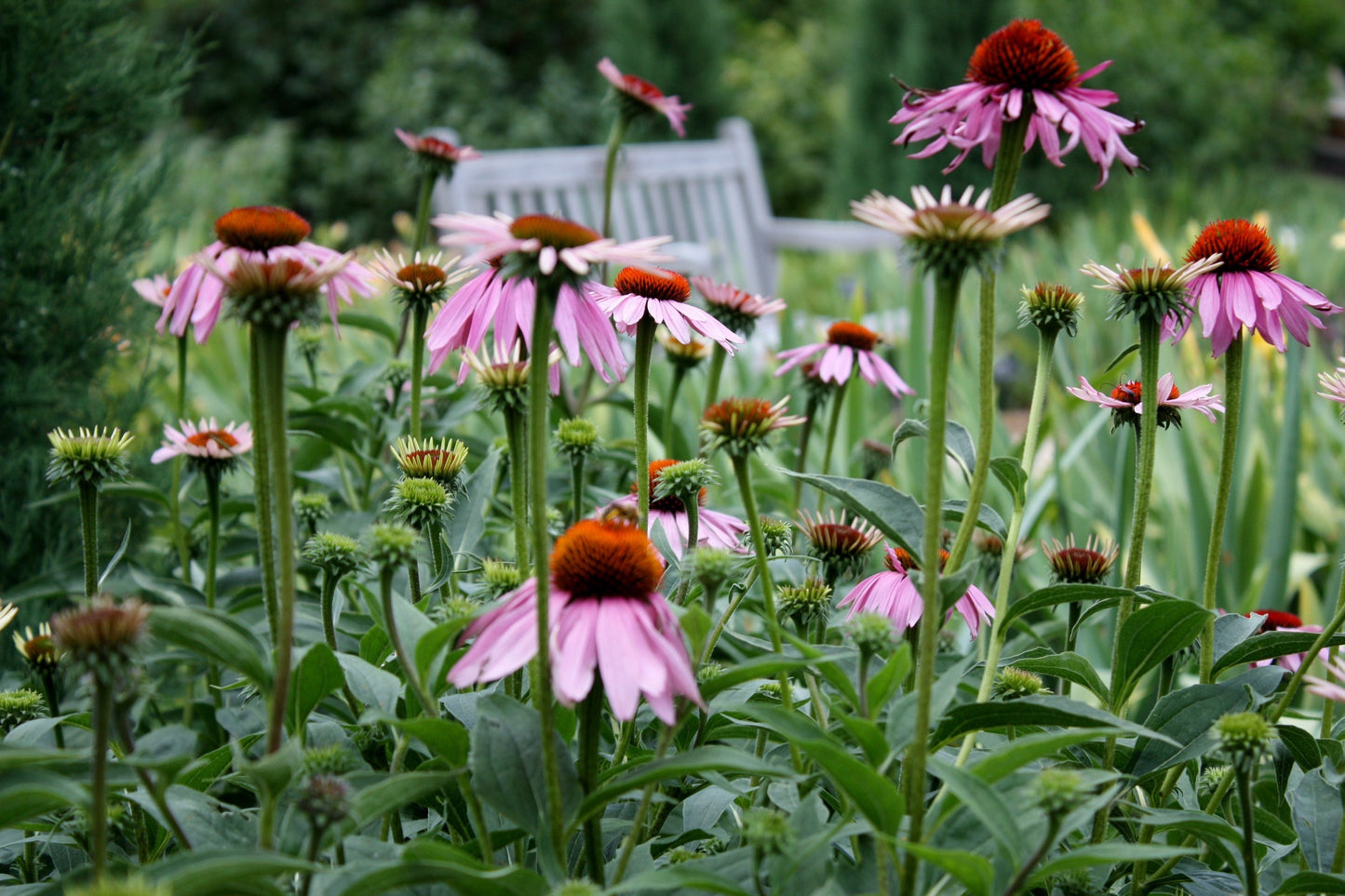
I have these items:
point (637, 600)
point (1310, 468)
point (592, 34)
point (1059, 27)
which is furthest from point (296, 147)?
point (637, 600)

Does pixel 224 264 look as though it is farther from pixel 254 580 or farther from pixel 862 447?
pixel 862 447

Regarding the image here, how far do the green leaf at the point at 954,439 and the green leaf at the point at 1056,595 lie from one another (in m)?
0.08

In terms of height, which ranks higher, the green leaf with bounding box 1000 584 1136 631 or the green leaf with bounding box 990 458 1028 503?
the green leaf with bounding box 990 458 1028 503

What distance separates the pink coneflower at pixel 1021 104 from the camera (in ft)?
2.19

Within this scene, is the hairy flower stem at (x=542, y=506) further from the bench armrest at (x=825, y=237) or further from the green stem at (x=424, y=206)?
the bench armrest at (x=825, y=237)

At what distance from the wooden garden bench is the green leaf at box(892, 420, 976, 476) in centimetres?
223

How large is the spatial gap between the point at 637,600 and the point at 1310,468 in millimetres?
1734

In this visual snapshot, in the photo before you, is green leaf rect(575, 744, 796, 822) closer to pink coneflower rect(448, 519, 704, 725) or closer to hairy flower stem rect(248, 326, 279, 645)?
pink coneflower rect(448, 519, 704, 725)

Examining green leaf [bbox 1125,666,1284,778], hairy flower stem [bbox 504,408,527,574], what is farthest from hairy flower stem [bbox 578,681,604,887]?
green leaf [bbox 1125,666,1284,778]

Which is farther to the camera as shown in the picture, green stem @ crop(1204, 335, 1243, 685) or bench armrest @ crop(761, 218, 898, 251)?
bench armrest @ crop(761, 218, 898, 251)

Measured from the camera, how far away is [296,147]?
7.03 m

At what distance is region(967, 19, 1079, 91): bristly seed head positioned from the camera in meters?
0.67

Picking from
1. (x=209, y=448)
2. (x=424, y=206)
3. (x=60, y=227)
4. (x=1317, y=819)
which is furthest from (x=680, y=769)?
(x=60, y=227)

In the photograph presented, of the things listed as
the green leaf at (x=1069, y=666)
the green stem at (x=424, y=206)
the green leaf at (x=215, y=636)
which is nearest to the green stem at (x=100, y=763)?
the green leaf at (x=215, y=636)
